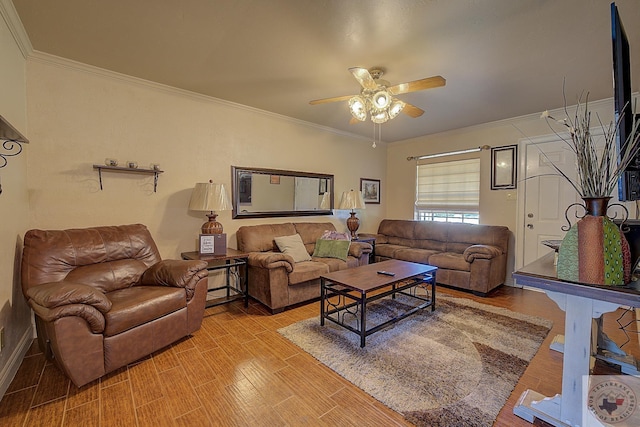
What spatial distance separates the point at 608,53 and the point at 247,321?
4017mm

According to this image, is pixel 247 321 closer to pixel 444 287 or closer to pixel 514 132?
pixel 444 287

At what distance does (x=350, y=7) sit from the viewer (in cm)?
181

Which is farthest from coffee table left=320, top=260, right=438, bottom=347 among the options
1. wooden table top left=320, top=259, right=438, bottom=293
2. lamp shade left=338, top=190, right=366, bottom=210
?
lamp shade left=338, top=190, right=366, bottom=210

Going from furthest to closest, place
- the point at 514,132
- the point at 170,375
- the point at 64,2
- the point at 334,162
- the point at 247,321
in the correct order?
the point at 334,162 → the point at 514,132 → the point at 247,321 → the point at 170,375 → the point at 64,2

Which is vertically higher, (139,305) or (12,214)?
(12,214)

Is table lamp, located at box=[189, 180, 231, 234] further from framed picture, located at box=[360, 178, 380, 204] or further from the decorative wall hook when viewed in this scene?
framed picture, located at box=[360, 178, 380, 204]

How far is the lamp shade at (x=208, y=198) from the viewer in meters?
3.00

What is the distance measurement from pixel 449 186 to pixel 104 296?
490 cm

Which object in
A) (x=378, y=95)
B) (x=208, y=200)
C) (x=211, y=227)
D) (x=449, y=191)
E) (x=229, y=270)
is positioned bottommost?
(x=229, y=270)

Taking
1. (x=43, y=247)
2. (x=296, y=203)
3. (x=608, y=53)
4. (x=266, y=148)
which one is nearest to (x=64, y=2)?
(x=43, y=247)

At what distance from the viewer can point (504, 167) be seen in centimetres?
424

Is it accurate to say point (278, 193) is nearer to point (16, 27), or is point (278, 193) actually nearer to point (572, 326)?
point (16, 27)

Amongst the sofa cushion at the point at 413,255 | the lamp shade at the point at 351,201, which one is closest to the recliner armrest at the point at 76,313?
the lamp shade at the point at 351,201

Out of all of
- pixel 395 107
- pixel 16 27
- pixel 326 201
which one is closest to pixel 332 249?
pixel 326 201
